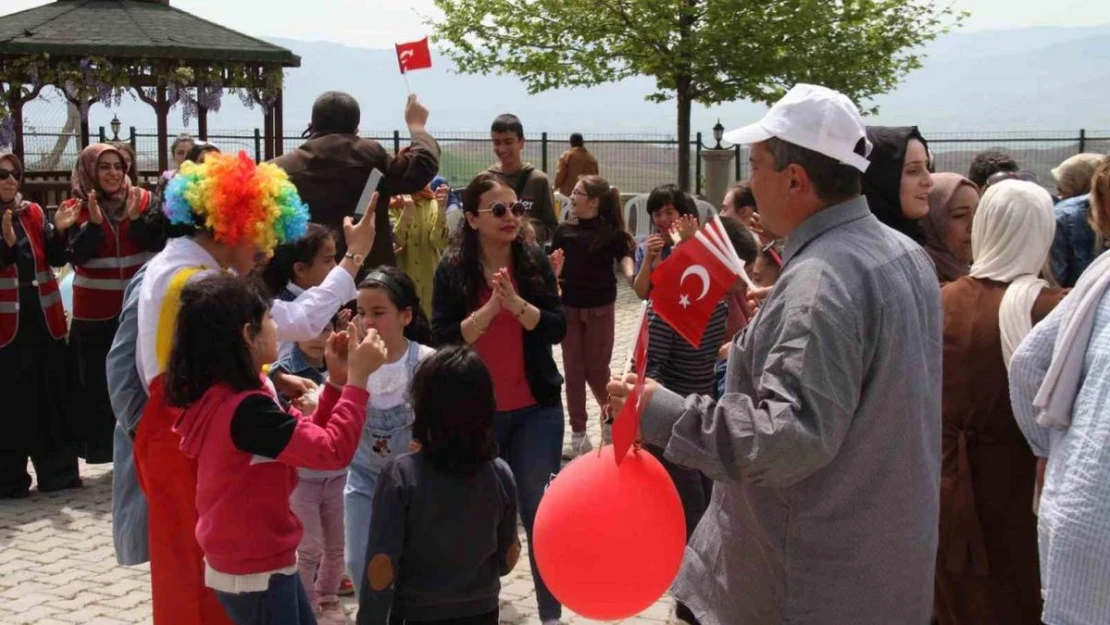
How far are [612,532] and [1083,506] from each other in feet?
3.66

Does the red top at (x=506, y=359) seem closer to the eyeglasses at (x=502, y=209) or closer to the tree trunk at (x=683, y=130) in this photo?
the eyeglasses at (x=502, y=209)

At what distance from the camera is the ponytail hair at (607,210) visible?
8.62 m

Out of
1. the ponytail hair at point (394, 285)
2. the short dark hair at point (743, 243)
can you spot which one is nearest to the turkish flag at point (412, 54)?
the short dark hair at point (743, 243)

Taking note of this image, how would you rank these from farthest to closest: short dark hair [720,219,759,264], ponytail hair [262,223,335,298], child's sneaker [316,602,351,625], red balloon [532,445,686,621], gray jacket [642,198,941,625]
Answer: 1. short dark hair [720,219,759,264]
2. ponytail hair [262,223,335,298]
3. child's sneaker [316,602,351,625]
4. red balloon [532,445,686,621]
5. gray jacket [642,198,941,625]

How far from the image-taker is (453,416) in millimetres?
4207

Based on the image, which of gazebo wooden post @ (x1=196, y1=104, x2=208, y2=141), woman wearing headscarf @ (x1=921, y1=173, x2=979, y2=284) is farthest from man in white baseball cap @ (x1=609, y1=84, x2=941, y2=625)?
gazebo wooden post @ (x1=196, y1=104, x2=208, y2=141)

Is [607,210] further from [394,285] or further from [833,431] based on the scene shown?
[833,431]

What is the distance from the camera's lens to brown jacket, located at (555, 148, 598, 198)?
17906mm

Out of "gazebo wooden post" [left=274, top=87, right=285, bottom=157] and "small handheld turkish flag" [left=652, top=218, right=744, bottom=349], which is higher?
"gazebo wooden post" [left=274, top=87, right=285, bottom=157]

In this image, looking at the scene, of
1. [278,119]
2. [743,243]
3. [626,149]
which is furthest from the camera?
[626,149]

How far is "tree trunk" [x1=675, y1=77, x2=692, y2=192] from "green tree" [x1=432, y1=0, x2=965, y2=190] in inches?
0.7

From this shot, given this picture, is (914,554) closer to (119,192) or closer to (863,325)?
(863,325)

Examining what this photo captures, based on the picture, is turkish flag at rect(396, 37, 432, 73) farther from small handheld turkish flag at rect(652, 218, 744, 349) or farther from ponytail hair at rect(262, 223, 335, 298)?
small handheld turkish flag at rect(652, 218, 744, 349)

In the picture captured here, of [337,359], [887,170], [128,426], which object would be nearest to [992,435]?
[887,170]
